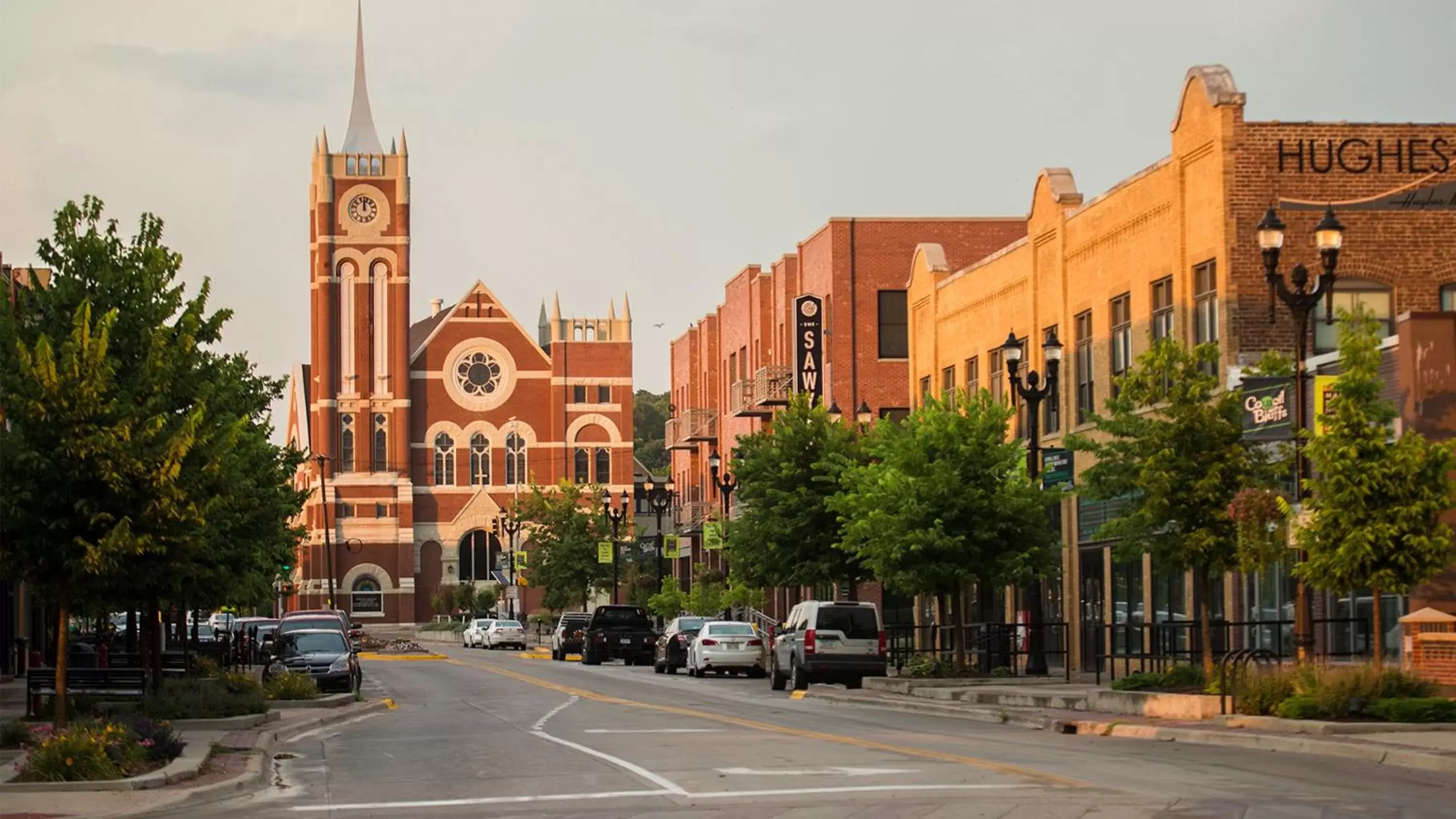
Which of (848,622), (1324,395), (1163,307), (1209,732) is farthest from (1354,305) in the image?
(1209,732)

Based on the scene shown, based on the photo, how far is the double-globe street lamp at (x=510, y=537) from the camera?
354 ft

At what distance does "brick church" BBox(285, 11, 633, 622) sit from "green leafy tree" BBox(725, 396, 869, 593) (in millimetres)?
65599

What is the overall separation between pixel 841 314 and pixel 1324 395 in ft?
120

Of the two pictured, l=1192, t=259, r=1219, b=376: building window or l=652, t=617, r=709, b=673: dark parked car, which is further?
l=652, t=617, r=709, b=673: dark parked car

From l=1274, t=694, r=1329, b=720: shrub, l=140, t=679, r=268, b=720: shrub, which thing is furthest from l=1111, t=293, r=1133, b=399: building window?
l=140, t=679, r=268, b=720: shrub

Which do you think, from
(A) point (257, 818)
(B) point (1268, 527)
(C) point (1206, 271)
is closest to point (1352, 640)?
(B) point (1268, 527)

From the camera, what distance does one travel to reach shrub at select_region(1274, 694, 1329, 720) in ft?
76.1

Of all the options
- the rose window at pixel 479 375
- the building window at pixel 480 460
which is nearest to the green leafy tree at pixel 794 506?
the building window at pixel 480 460

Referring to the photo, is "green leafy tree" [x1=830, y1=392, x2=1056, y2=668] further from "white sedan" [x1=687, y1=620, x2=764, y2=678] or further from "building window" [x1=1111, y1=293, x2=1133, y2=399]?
"white sedan" [x1=687, y1=620, x2=764, y2=678]

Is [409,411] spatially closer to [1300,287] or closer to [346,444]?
[346,444]

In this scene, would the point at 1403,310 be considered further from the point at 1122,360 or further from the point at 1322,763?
the point at 1322,763

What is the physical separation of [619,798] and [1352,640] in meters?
17.2

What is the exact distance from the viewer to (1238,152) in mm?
34094

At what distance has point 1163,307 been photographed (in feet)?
123
